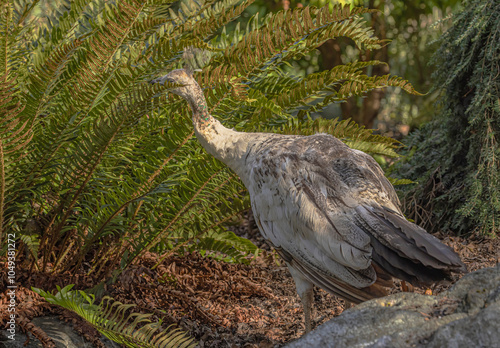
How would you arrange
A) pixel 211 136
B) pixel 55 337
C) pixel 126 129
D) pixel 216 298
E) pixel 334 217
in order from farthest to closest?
1. pixel 216 298
2. pixel 211 136
3. pixel 126 129
4. pixel 55 337
5. pixel 334 217

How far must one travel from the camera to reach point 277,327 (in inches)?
149

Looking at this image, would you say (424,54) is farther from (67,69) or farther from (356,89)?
(67,69)

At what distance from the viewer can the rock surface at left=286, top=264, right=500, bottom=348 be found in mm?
1812

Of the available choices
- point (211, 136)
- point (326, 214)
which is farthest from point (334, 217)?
point (211, 136)

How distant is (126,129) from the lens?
3.77 meters

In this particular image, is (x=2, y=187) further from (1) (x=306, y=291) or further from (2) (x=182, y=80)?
(1) (x=306, y=291)

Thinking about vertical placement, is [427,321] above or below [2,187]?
below

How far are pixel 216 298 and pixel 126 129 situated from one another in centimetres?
153

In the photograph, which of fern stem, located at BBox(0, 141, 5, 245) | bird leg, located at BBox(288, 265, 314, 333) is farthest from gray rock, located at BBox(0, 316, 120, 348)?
bird leg, located at BBox(288, 265, 314, 333)

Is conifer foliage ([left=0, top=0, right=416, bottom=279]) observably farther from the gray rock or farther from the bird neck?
the gray rock

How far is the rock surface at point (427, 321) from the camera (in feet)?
5.95

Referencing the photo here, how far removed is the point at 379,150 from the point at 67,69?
8.92 feet

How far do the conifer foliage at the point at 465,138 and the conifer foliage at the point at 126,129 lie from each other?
2.53 ft

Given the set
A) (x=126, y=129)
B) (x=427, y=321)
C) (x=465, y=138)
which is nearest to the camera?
(x=427, y=321)
